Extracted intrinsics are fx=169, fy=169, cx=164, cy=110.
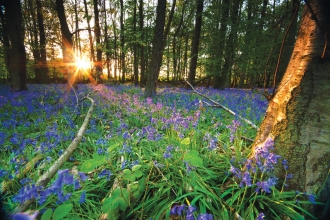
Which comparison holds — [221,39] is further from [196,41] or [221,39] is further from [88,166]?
[88,166]

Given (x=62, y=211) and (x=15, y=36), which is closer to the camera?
(x=62, y=211)

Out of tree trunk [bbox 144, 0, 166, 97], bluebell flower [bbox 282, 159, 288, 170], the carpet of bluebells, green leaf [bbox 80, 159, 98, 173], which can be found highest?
tree trunk [bbox 144, 0, 166, 97]

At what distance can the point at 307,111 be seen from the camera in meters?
1.50

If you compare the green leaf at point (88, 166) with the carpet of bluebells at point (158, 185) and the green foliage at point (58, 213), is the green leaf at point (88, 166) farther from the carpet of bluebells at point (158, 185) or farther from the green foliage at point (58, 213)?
the green foliage at point (58, 213)

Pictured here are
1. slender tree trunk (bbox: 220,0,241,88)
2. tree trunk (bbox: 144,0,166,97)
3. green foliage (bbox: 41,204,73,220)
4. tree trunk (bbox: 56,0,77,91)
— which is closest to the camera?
green foliage (bbox: 41,204,73,220)

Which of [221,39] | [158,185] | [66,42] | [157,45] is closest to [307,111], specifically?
[158,185]

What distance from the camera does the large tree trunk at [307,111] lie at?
4.69 feet

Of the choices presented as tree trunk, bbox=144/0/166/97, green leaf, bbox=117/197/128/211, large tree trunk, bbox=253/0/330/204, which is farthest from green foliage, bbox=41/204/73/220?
tree trunk, bbox=144/0/166/97

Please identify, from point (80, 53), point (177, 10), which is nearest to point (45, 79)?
point (80, 53)

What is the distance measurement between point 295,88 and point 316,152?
610mm

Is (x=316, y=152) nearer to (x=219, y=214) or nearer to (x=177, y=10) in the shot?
(x=219, y=214)

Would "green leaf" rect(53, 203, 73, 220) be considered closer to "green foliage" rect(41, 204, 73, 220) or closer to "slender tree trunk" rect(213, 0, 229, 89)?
"green foliage" rect(41, 204, 73, 220)

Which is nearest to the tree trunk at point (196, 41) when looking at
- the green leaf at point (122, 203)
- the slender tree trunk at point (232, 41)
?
the slender tree trunk at point (232, 41)

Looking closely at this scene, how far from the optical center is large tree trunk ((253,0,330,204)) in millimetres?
1431
